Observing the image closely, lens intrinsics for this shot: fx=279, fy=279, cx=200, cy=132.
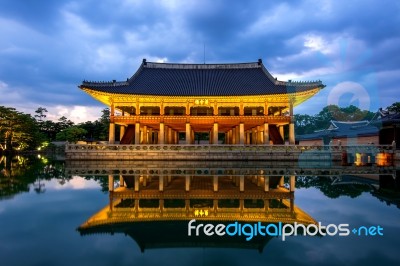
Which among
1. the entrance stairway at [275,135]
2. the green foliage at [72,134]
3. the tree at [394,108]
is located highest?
the tree at [394,108]

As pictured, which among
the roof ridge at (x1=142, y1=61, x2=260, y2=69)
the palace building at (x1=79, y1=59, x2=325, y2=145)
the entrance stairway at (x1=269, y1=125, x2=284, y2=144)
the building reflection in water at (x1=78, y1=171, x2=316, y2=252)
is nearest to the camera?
the building reflection in water at (x1=78, y1=171, x2=316, y2=252)

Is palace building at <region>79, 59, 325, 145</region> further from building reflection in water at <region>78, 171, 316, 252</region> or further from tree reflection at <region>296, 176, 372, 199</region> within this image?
building reflection in water at <region>78, 171, 316, 252</region>

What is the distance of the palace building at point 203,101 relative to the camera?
3100cm

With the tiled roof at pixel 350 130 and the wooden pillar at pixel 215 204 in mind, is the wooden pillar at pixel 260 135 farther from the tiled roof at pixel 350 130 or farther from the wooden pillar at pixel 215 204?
the wooden pillar at pixel 215 204

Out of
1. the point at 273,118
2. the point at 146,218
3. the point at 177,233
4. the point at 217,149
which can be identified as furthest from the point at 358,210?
the point at 273,118

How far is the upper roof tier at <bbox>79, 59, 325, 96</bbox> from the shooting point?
31484 millimetres

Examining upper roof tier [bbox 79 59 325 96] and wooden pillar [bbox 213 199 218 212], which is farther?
upper roof tier [bbox 79 59 325 96]

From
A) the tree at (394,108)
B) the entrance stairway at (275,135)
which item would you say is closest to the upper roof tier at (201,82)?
the entrance stairway at (275,135)

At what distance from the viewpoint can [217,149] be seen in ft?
93.4

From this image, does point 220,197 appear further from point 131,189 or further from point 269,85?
point 269,85

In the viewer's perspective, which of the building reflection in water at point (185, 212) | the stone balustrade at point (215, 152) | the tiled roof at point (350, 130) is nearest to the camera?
the building reflection in water at point (185, 212)

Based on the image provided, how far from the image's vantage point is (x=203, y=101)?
3203 centimetres

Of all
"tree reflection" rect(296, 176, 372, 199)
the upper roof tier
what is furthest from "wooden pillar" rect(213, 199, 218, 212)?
the upper roof tier

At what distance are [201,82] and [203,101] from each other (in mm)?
4808
